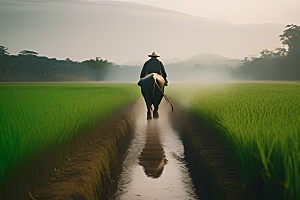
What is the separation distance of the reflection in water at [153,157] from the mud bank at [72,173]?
47 cm

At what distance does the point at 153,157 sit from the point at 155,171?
68cm

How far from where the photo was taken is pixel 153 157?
4.62 meters

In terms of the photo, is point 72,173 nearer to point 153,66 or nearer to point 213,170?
point 213,170

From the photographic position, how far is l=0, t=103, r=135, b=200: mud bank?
6.66ft

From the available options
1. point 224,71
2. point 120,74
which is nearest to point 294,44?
point 224,71

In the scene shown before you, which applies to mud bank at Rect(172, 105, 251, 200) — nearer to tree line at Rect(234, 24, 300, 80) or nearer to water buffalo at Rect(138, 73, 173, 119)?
water buffalo at Rect(138, 73, 173, 119)

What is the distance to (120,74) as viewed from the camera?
5655 inches

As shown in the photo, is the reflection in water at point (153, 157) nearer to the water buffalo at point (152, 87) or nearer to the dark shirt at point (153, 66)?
the water buffalo at point (152, 87)

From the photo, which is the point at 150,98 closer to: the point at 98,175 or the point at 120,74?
the point at 98,175

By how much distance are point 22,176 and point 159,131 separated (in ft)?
15.8

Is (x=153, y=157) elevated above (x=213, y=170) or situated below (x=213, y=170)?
below

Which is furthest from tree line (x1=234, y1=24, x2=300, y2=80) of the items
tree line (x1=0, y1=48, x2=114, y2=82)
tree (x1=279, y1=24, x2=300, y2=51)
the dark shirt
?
the dark shirt

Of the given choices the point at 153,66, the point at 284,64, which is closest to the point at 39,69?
the point at 284,64

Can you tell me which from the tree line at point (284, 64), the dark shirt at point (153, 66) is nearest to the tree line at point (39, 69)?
the tree line at point (284, 64)
